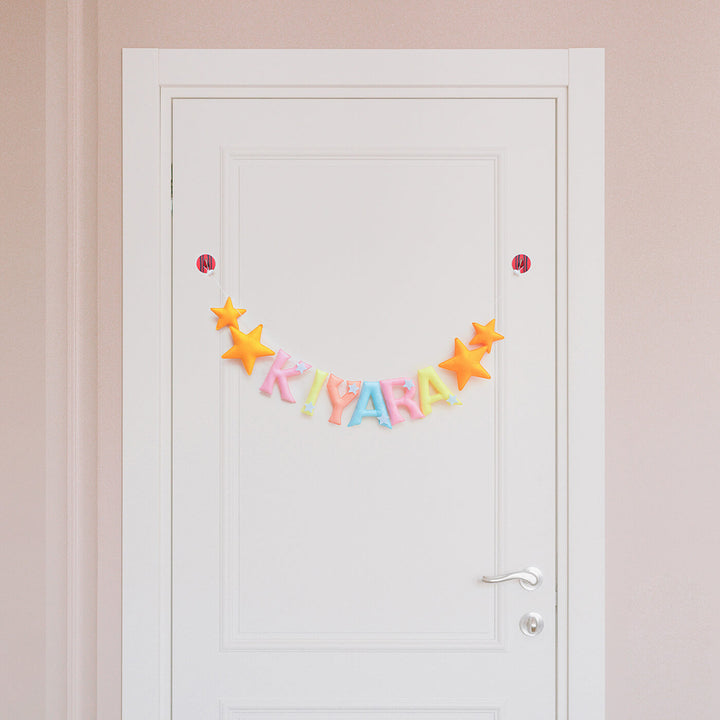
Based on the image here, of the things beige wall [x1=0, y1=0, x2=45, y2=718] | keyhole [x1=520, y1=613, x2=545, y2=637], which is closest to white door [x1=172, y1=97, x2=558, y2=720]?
keyhole [x1=520, y1=613, x2=545, y2=637]

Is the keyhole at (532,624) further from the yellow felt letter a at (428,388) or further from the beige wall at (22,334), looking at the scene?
the beige wall at (22,334)

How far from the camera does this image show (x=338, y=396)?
56.7 inches

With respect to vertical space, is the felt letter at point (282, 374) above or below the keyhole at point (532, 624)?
above

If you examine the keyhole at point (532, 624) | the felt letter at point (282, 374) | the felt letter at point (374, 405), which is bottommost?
the keyhole at point (532, 624)

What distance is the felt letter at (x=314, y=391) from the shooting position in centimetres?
144

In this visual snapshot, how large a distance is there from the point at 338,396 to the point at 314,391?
0.19 ft

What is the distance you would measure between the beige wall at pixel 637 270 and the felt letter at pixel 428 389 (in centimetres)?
39

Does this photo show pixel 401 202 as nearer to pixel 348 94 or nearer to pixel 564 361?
pixel 348 94

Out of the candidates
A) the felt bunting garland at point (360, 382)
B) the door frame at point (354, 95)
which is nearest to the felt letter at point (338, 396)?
the felt bunting garland at point (360, 382)

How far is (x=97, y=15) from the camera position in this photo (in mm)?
1440

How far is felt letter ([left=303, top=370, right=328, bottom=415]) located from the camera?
1.44 metres

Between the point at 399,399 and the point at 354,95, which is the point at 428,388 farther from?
the point at 354,95

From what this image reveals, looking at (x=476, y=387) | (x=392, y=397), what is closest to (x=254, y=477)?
(x=392, y=397)

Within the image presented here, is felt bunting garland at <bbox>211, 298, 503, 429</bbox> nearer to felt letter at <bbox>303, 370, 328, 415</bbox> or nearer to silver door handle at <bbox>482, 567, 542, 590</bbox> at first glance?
felt letter at <bbox>303, 370, 328, 415</bbox>
